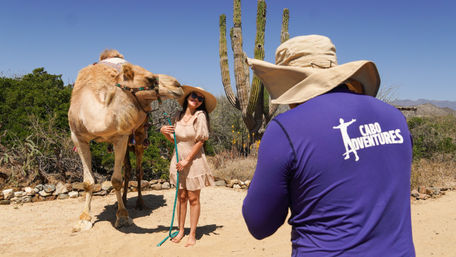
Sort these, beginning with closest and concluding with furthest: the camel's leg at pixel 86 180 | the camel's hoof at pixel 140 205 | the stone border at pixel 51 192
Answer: the camel's leg at pixel 86 180 → the camel's hoof at pixel 140 205 → the stone border at pixel 51 192

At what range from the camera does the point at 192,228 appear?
13.9ft

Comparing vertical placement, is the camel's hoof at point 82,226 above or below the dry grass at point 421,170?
above

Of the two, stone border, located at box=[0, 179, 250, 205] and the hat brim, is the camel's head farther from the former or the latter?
stone border, located at box=[0, 179, 250, 205]

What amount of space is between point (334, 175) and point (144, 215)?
496 cm

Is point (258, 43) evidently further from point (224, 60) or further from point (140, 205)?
point (140, 205)

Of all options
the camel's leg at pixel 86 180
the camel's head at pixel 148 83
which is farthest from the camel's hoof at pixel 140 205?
the camel's head at pixel 148 83

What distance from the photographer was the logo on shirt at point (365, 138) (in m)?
1.24

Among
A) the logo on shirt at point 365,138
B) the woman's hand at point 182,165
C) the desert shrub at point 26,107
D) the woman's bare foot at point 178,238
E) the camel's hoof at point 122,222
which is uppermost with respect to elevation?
the logo on shirt at point 365,138

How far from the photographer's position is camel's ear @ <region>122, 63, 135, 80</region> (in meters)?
4.25

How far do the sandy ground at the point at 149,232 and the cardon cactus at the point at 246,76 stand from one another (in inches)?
173

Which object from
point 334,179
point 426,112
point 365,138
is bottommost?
point 426,112

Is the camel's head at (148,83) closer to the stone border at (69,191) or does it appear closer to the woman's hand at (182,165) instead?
the woman's hand at (182,165)

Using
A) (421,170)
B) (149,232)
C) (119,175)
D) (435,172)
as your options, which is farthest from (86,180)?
(435,172)

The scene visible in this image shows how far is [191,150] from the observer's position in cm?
418
